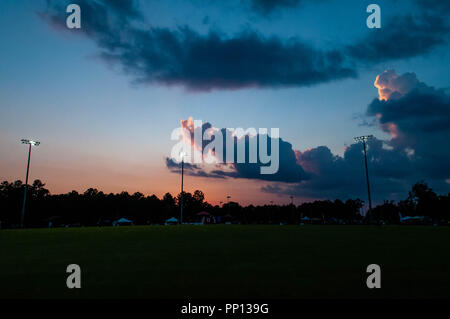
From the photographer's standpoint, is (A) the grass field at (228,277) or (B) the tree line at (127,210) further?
(B) the tree line at (127,210)

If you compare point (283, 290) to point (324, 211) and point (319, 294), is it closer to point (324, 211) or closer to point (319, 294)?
point (319, 294)

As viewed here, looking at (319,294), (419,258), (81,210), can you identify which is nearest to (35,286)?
(319,294)

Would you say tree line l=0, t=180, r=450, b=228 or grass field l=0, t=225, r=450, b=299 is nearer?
grass field l=0, t=225, r=450, b=299

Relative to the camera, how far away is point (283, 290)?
6.73 metres

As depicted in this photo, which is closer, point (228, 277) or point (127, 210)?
point (228, 277)

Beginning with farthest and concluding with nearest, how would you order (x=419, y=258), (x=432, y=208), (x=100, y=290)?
1. (x=432, y=208)
2. (x=419, y=258)
3. (x=100, y=290)

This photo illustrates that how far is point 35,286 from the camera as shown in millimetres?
7328
